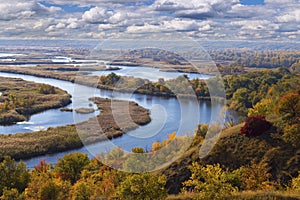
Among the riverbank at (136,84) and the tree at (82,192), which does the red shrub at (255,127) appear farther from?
the tree at (82,192)

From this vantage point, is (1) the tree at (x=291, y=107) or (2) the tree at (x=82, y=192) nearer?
(2) the tree at (x=82, y=192)

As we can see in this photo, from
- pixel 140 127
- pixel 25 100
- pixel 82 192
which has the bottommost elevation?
pixel 25 100

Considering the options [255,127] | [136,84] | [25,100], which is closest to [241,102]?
[255,127]

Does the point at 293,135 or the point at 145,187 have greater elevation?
the point at 145,187

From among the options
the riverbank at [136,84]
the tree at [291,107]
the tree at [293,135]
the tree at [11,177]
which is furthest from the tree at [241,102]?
the tree at [11,177]

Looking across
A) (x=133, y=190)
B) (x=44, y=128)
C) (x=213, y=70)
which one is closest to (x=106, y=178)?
(x=133, y=190)

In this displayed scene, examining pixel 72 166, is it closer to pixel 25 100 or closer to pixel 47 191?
pixel 47 191

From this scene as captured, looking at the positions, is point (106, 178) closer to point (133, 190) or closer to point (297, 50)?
point (133, 190)
